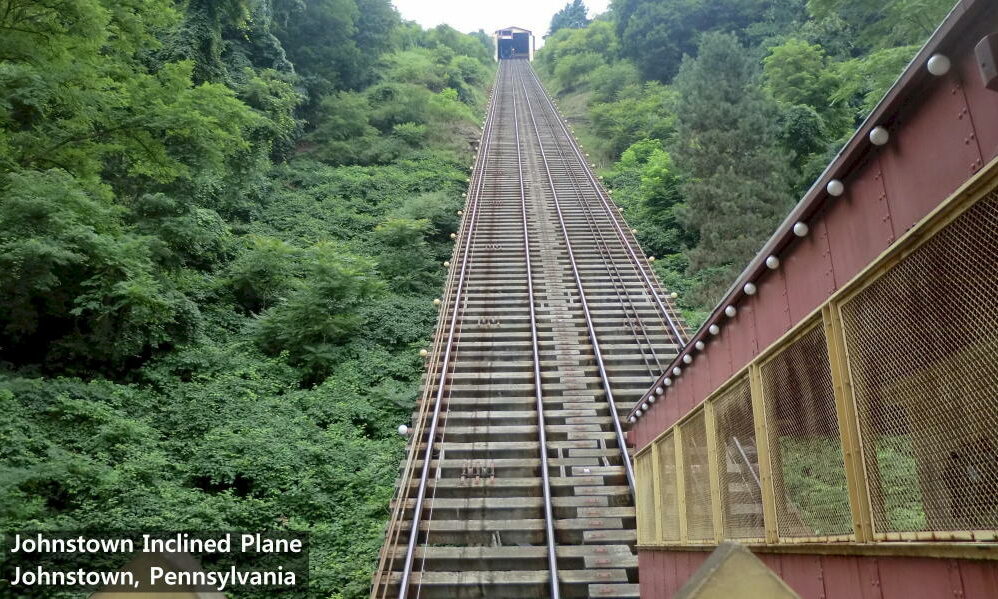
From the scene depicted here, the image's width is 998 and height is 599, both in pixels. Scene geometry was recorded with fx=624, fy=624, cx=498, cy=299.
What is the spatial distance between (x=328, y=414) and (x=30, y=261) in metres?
4.97

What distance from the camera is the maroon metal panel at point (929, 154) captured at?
6.77ft

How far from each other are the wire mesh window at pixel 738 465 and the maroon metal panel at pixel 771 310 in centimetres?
30

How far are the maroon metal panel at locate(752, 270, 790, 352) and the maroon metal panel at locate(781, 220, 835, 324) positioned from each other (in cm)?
8

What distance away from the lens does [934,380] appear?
2.05m

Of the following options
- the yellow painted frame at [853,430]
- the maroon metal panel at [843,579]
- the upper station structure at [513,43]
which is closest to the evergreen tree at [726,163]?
the yellow painted frame at [853,430]

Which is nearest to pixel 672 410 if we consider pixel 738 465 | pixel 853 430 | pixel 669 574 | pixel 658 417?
pixel 658 417

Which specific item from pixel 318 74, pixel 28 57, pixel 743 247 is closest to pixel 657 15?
pixel 318 74

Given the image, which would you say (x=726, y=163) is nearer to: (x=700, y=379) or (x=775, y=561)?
(x=700, y=379)

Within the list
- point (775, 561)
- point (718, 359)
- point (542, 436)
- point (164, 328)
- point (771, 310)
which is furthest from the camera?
point (164, 328)

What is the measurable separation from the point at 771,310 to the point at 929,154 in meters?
1.51

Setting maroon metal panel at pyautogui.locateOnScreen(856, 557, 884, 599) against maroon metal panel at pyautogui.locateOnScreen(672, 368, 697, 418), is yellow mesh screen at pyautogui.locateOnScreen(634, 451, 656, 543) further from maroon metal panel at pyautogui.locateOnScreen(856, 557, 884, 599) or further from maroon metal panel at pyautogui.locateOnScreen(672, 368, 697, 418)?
maroon metal panel at pyautogui.locateOnScreen(856, 557, 884, 599)

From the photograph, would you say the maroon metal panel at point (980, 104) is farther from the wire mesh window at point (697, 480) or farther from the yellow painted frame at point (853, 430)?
the wire mesh window at point (697, 480)

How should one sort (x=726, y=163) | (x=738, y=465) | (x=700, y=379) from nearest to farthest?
(x=738, y=465) → (x=700, y=379) → (x=726, y=163)

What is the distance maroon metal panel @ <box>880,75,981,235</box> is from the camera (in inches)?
81.2
